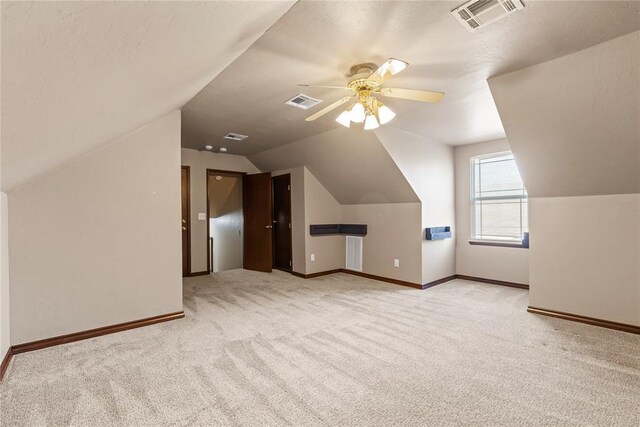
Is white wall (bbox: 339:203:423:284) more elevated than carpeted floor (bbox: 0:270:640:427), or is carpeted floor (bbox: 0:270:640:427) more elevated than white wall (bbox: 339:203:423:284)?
white wall (bbox: 339:203:423:284)

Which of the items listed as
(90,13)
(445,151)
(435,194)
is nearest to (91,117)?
(90,13)

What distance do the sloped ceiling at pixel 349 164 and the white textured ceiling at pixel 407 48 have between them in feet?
3.21

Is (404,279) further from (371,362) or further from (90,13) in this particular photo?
(90,13)

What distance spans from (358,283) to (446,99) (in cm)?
311

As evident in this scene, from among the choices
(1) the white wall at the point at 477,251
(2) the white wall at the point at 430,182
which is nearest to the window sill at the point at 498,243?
(1) the white wall at the point at 477,251

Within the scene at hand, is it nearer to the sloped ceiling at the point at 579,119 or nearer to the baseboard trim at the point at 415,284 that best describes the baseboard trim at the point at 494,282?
the baseboard trim at the point at 415,284

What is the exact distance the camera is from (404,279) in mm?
4930

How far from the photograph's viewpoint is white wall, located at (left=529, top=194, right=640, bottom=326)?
3047 millimetres

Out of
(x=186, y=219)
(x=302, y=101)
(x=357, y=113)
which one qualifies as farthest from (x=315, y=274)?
(x=357, y=113)

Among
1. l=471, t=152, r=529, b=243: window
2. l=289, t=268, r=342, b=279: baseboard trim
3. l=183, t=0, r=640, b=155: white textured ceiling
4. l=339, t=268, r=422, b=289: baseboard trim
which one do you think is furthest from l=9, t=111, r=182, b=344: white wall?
l=471, t=152, r=529, b=243: window

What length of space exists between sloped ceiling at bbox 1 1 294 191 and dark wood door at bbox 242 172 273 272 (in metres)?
3.60

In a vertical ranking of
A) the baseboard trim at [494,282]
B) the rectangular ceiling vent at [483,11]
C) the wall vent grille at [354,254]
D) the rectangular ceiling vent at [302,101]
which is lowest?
the baseboard trim at [494,282]

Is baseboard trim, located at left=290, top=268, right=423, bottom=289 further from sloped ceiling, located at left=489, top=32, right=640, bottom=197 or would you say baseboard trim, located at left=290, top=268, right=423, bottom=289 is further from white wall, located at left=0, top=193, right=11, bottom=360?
white wall, located at left=0, top=193, right=11, bottom=360

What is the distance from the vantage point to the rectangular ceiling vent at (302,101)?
124 inches
